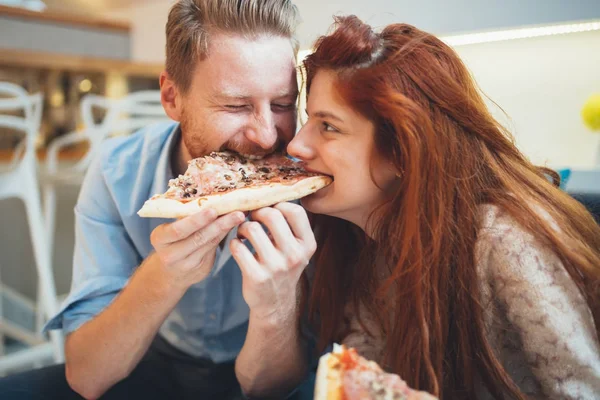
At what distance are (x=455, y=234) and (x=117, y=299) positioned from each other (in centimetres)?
93

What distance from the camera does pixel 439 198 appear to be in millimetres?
1188

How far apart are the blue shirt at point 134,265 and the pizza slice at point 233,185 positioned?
319 mm

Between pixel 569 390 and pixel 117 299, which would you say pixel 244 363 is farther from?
pixel 569 390

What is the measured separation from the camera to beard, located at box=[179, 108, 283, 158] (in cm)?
148

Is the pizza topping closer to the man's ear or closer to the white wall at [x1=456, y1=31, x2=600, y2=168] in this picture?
the man's ear

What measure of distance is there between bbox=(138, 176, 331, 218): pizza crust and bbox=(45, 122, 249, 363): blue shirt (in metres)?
0.44

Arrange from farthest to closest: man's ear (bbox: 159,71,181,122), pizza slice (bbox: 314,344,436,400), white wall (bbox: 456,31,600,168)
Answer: white wall (bbox: 456,31,600,168) → man's ear (bbox: 159,71,181,122) → pizza slice (bbox: 314,344,436,400)

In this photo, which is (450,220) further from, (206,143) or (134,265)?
(134,265)

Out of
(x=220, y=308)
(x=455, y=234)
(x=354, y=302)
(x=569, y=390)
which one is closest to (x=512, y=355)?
(x=569, y=390)

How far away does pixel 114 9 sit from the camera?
18.1 feet

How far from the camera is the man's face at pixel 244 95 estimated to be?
1403mm

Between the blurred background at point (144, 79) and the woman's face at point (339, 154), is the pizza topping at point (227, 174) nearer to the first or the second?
the woman's face at point (339, 154)

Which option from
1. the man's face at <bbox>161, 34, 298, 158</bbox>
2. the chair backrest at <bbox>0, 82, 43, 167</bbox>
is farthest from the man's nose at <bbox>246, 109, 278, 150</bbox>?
the chair backrest at <bbox>0, 82, 43, 167</bbox>

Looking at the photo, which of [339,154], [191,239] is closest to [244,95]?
[339,154]
